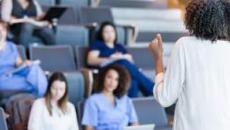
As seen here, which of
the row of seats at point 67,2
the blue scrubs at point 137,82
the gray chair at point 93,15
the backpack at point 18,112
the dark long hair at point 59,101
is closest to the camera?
the dark long hair at point 59,101

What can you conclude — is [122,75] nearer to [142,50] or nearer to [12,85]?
[12,85]

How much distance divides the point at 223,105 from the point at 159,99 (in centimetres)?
23

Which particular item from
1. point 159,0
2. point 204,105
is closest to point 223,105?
point 204,105

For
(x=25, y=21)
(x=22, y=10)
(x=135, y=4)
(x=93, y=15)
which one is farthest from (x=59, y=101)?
(x=135, y=4)

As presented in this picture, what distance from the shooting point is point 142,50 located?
18.5 ft

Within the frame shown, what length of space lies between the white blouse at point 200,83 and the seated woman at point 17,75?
241cm

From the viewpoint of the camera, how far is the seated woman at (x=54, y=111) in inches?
151

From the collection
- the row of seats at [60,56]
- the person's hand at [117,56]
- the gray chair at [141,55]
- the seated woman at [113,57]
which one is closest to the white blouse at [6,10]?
the row of seats at [60,56]

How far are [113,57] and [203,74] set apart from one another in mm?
3011

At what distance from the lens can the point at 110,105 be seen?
164 inches

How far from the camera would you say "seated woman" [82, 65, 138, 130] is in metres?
4.14

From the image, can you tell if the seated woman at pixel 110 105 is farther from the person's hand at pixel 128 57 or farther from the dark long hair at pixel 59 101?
the person's hand at pixel 128 57

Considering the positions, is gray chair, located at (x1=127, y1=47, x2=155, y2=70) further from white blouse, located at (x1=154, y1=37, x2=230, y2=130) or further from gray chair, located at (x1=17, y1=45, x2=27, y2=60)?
white blouse, located at (x1=154, y1=37, x2=230, y2=130)

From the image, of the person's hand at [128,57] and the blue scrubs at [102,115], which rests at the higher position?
the person's hand at [128,57]
